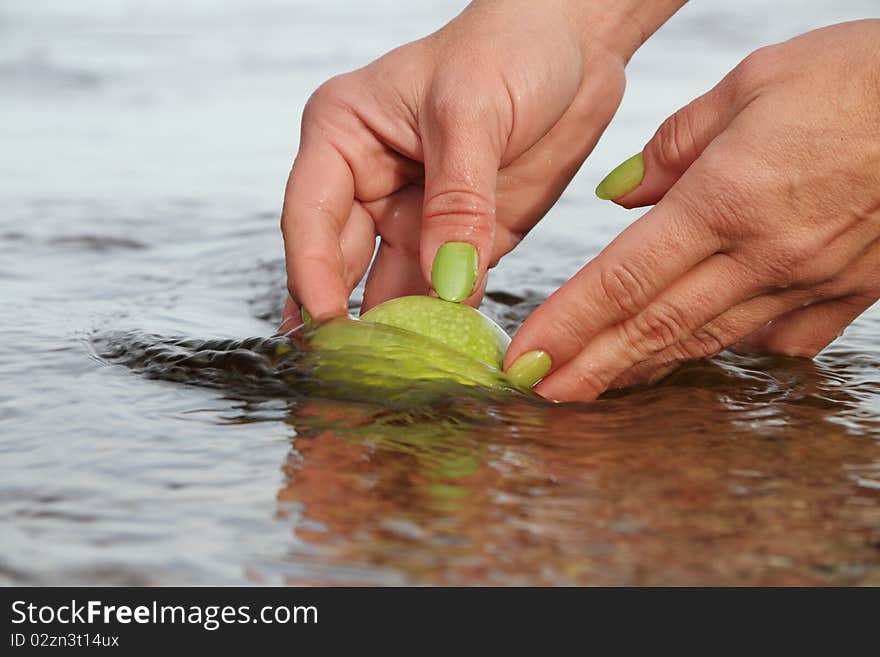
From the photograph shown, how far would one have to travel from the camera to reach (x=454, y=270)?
2.82 m

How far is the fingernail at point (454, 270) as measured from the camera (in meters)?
2.82

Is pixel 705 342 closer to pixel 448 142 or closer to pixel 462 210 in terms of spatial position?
pixel 462 210

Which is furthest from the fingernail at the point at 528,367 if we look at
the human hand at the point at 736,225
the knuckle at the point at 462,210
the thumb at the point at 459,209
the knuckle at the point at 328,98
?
the knuckle at the point at 328,98

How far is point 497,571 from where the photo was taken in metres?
1.79

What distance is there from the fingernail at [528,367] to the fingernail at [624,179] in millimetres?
515

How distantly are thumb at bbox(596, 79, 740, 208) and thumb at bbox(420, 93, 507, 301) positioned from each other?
1.23 ft

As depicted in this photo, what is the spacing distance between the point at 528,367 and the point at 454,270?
0.32 m

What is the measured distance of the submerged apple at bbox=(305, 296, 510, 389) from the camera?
2719mm

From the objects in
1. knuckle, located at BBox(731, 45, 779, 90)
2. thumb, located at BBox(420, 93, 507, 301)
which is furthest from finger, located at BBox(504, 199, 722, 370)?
knuckle, located at BBox(731, 45, 779, 90)

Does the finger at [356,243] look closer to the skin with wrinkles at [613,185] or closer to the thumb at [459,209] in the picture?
the skin with wrinkles at [613,185]

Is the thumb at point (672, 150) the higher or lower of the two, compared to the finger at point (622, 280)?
higher
